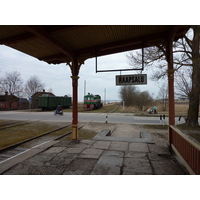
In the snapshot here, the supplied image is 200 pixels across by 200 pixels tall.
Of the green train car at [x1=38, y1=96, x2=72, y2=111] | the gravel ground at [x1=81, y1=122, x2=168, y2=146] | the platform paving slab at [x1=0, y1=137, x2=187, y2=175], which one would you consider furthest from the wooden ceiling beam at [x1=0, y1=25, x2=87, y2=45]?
the green train car at [x1=38, y1=96, x2=72, y2=111]

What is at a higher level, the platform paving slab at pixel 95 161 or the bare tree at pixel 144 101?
the bare tree at pixel 144 101

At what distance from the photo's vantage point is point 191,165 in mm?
2936

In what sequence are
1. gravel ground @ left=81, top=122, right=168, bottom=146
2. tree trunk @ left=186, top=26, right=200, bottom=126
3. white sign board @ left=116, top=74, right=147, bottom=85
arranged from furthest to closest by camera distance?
1. tree trunk @ left=186, top=26, right=200, bottom=126
2. gravel ground @ left=81, top=122, right=168, bottom=146
3. white sign board @ left=116, top=74, right=147, bottom=85

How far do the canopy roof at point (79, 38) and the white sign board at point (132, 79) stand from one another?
1058mm

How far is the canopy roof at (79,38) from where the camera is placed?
4.05m

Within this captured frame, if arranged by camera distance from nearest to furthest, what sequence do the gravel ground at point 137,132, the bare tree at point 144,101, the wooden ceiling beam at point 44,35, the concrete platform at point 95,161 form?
the concrete platform at point 95,161
the wooden ceiling beam at point 44,35
the gravel ground at point 137,132
the bare tree at point 144,101

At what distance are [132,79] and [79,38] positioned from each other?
2.29 meters

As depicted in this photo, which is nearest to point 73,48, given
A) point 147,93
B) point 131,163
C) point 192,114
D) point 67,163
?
point 67,163

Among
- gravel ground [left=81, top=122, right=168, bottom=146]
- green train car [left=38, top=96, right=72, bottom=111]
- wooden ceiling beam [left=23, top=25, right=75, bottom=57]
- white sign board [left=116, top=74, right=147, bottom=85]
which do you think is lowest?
gravel ground [left=81, top=122, right=168, bottom=146]

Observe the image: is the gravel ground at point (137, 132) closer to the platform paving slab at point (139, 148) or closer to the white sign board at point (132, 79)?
the platform paving slab at point (139, 148)

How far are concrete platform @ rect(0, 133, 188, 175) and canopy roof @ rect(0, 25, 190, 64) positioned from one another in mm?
3435

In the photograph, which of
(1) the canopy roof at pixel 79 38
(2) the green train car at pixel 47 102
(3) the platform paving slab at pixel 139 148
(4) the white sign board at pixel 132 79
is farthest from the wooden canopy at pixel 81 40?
(2) the green train car at pixel 47 102

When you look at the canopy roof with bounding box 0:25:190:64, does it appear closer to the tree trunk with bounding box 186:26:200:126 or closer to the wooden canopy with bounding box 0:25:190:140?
the wooden canopy with bounding box 0:25:190:140

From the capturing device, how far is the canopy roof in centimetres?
405
